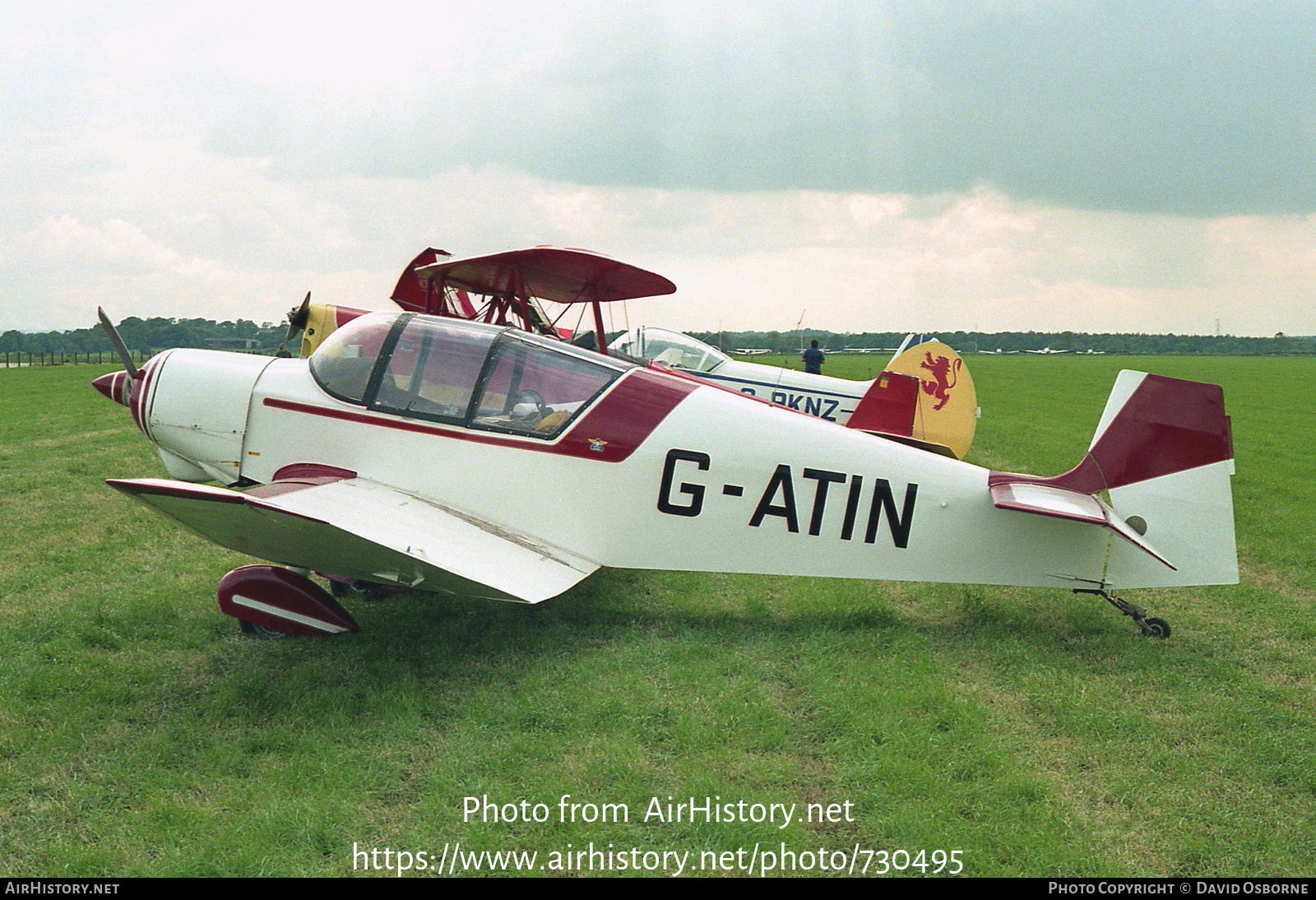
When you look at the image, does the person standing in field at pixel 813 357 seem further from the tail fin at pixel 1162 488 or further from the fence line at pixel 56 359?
the fence line at pixel 56 359

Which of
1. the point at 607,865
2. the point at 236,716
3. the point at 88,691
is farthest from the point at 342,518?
the point at 607,865

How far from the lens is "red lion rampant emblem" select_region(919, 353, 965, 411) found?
37.1ft

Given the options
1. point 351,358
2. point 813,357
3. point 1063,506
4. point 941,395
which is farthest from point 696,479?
point 813,357

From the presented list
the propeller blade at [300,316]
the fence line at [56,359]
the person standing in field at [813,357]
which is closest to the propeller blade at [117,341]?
the propeller blade at [300,316]

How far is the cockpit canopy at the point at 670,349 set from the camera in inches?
551

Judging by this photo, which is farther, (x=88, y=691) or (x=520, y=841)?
(x=88, y=691)

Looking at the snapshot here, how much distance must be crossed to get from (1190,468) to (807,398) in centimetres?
787

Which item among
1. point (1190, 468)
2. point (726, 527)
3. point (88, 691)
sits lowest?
point (88, 691)

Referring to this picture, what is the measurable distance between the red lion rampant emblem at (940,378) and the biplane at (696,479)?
19.8 feet

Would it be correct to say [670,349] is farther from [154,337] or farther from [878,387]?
[154,337]

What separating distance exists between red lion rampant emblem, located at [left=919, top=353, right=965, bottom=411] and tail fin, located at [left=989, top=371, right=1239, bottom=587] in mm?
6137

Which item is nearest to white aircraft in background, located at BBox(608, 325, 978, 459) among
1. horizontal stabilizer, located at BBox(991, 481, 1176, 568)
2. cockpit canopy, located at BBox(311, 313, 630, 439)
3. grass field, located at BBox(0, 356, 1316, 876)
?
horizontal stabilizer, located at BBox(991, 481, 1176, 568)

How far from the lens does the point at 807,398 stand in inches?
505
